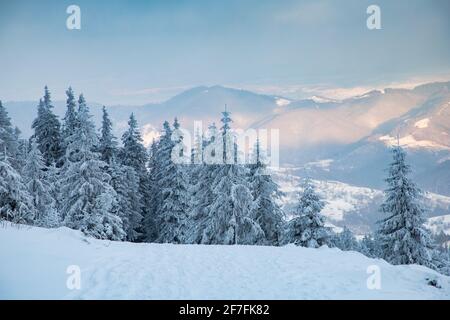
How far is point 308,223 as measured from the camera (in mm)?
25703

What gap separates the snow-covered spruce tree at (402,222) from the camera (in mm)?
25844

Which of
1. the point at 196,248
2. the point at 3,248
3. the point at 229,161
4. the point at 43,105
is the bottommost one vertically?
the point at 196,248

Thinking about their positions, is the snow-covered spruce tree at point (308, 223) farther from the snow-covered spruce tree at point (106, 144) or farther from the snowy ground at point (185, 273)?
the snow-covered spruce tree at point (106, 144)

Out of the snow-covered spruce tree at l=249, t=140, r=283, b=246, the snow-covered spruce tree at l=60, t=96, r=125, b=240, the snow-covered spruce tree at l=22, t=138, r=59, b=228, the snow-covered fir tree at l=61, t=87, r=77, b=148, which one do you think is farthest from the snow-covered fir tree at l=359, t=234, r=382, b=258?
the snow-covered fir tree at l=61, t=87, r=77, b=148

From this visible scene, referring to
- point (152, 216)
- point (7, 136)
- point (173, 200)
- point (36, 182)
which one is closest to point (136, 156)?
point (152, 216)

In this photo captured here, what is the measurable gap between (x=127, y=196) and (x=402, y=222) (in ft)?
79.1

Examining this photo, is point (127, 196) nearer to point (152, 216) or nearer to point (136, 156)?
point (152, 216)

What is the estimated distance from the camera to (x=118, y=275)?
12.1 m

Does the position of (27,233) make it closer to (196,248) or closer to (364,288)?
(196,248)

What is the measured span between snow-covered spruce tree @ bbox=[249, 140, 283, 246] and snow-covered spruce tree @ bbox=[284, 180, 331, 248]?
12.6 ft

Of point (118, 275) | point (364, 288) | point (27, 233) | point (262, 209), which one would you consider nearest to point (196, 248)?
point (118, 275)

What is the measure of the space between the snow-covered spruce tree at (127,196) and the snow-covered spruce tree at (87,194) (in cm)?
582
